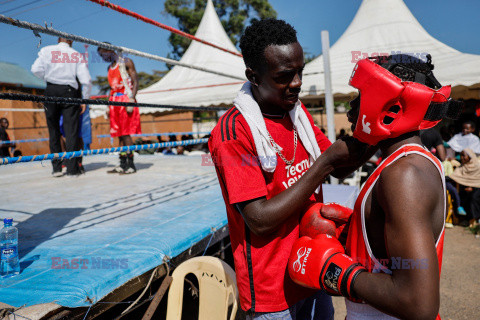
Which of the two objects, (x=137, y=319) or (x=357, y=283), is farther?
(x=137, y=319)

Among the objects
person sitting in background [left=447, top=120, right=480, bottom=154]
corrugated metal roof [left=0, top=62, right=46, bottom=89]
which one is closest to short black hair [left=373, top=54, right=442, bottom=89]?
person sitting in background [left=447, top=120, right=480, bottom=154]

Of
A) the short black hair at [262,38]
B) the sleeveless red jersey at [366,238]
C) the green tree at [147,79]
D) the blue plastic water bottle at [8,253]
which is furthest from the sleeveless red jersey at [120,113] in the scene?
the green tree at [147,79]

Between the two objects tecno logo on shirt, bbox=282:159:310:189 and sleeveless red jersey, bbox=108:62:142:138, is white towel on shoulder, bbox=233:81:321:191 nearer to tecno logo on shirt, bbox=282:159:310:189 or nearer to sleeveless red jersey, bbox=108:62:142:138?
tecno logo on shirt, bbox=282:159:310:189

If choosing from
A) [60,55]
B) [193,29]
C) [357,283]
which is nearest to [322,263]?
[357,283]

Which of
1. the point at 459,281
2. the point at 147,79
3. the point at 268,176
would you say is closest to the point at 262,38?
the point at 268,176

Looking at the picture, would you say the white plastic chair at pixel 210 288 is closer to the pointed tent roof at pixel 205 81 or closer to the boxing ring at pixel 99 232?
the boxing ring at pixel 99 232

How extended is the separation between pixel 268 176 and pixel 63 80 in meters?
3.51

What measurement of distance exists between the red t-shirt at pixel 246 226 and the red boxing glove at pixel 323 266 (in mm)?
75

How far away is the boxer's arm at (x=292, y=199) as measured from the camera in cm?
101

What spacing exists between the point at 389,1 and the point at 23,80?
1524cm

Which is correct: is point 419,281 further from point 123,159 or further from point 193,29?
point 193,29

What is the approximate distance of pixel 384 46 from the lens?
26.5 ft

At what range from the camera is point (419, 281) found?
774 millimetres

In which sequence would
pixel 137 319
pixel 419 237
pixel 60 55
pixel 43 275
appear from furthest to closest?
pixel 60 55 → pixel 137 319 → pixel 43 275 → pixel 419 237
